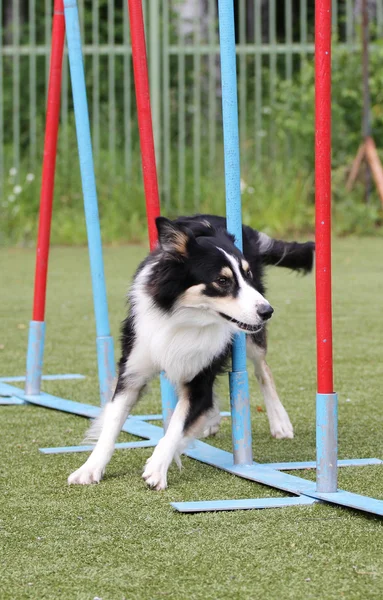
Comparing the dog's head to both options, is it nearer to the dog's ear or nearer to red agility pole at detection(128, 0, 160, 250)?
the dog's ear

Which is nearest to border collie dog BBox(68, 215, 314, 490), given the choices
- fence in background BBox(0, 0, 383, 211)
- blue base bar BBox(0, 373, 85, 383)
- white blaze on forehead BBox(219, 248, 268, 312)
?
white blaze on forehead BBox(219, 248, 268, 312)

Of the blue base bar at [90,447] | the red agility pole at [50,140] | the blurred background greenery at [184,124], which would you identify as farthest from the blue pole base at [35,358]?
the blurred background greenery at [184,124]

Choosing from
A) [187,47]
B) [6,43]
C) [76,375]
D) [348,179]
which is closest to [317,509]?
[76,375]

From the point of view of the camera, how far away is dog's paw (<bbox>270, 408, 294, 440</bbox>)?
13.8 ft

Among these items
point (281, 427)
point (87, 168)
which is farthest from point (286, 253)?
point (87, 168)

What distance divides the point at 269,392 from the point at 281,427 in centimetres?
19

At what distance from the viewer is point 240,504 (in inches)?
123

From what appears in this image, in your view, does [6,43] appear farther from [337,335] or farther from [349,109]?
[337,335]

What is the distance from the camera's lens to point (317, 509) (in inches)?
121

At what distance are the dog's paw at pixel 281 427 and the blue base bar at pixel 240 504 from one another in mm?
1022

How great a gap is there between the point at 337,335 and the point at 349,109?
7627 millimetres

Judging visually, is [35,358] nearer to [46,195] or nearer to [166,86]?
[46,195]

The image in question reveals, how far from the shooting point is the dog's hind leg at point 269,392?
4230mm

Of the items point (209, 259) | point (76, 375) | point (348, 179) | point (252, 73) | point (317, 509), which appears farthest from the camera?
point (252, 73)
